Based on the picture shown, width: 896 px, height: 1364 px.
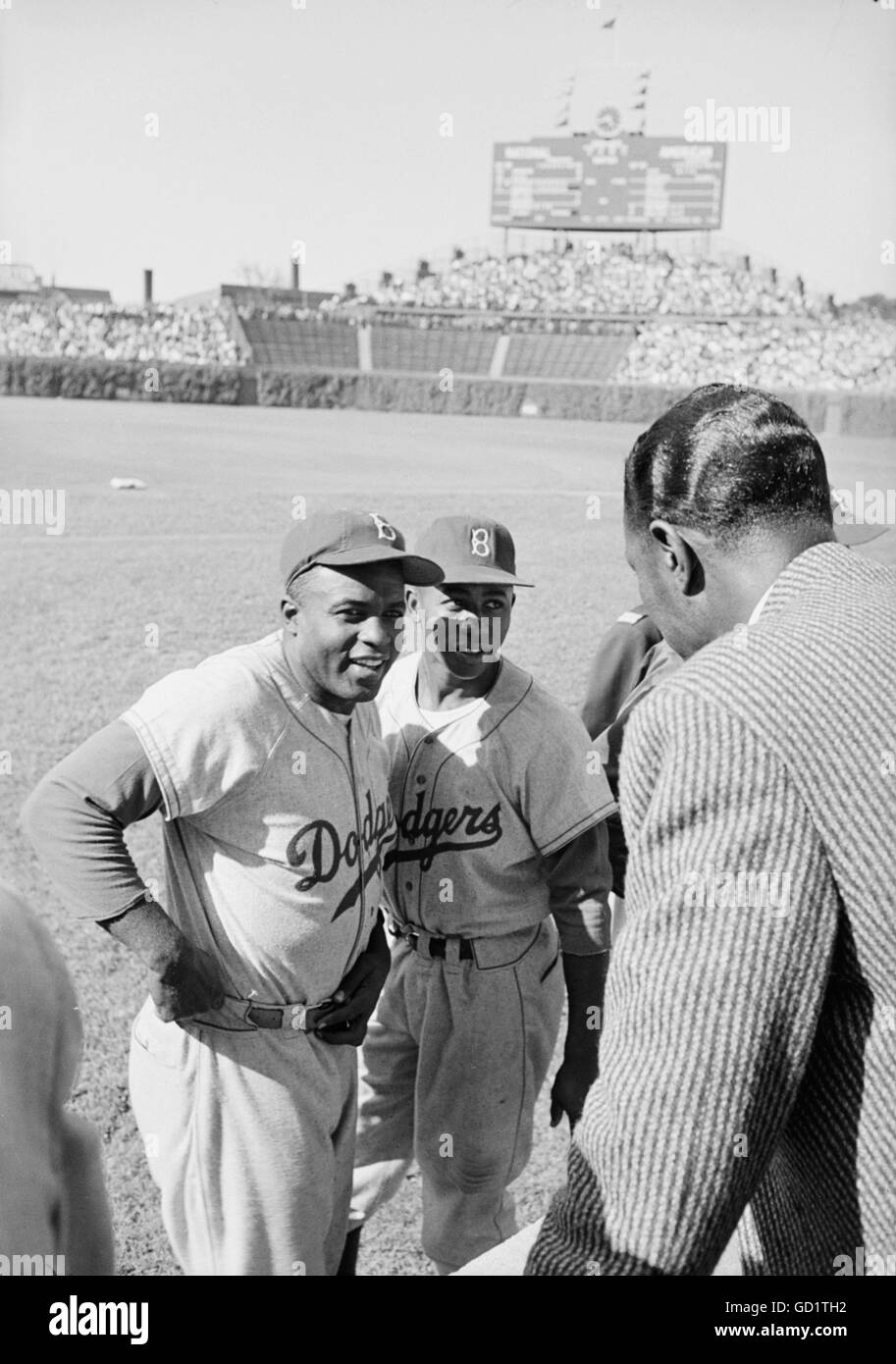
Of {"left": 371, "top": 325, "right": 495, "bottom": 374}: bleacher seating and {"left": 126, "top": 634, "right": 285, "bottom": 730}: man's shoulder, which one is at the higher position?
{"left": 371, "top": 325, "right": 495, "bottom": 374}: bleacher seating

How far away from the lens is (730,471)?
1558mm

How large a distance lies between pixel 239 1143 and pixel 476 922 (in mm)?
784

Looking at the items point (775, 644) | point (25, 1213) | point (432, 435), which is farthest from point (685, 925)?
point (432, 435)

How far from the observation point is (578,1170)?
136cm

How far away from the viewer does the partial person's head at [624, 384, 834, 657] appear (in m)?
1.55

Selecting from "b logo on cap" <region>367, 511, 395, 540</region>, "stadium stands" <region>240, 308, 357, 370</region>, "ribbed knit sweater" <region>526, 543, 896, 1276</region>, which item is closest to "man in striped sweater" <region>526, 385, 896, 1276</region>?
"ribbed knit sweater" <region>526, 543, 896, 1276</region>

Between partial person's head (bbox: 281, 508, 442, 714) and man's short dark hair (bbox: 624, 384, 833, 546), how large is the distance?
1.07 meters

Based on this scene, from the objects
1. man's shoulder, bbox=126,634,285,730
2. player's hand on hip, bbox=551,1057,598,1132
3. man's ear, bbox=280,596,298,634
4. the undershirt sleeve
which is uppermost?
man's ear, bbox=280,596,298,634

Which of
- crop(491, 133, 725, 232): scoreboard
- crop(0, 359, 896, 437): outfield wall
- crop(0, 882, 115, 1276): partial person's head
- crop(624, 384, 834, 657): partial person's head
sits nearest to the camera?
crop(624, 384, 834, 657): partial person's head

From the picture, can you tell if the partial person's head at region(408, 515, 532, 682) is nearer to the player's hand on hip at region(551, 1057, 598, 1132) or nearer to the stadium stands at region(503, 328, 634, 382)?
the player's hand on hip at region(551, 1057, 598, 1132)

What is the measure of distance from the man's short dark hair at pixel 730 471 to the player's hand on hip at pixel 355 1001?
4.72ft

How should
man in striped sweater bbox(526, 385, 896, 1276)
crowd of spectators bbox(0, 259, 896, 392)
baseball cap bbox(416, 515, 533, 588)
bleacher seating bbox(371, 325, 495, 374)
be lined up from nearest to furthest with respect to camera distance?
man in striped sweater bbox(526, 385, 896, 1276) → baseball cap bbox(416, 515, 533, 588) → crowd of spectators bbox(0, 259, 896, 392) → bleacher seating bbox(371, 325, 495, 374)

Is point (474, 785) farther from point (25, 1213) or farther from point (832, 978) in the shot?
point (832, 978)

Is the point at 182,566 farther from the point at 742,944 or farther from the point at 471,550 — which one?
the point at 742,944
